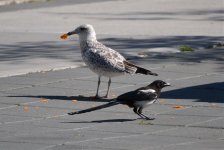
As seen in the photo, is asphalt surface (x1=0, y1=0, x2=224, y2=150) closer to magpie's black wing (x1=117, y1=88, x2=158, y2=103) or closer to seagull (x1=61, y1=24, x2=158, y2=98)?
magpie's black wing (x1=117, y1=88, x2=158, y2=103)

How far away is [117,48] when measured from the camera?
17.9 meters

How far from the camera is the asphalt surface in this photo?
923cm

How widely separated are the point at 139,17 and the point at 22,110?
14615mm

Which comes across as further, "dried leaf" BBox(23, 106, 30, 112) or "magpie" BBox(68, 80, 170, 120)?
"dried leaf" BBox(23, 106, 30, 112)

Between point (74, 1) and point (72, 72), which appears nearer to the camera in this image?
point (72, 72)

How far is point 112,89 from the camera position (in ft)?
41.9

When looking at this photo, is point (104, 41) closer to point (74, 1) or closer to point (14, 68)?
point (14, 68)

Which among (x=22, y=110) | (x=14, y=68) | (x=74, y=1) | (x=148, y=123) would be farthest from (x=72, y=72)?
(x=74, y=1)

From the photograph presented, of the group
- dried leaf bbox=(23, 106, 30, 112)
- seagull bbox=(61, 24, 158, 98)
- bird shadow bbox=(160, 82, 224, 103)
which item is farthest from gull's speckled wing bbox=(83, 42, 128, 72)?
dried leaf bbox=(23, 106, 30, 112)

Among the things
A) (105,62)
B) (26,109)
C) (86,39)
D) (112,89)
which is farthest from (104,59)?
(26,109)

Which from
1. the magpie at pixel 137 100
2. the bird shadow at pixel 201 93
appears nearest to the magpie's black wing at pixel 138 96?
the magpie at pixel 137 100

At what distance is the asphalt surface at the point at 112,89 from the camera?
9227mm

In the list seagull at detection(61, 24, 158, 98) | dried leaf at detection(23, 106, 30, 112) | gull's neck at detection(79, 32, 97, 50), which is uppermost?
gull's neck at detection(79, 32, 97, 50)

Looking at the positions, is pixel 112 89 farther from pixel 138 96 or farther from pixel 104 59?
pixel 138 96
